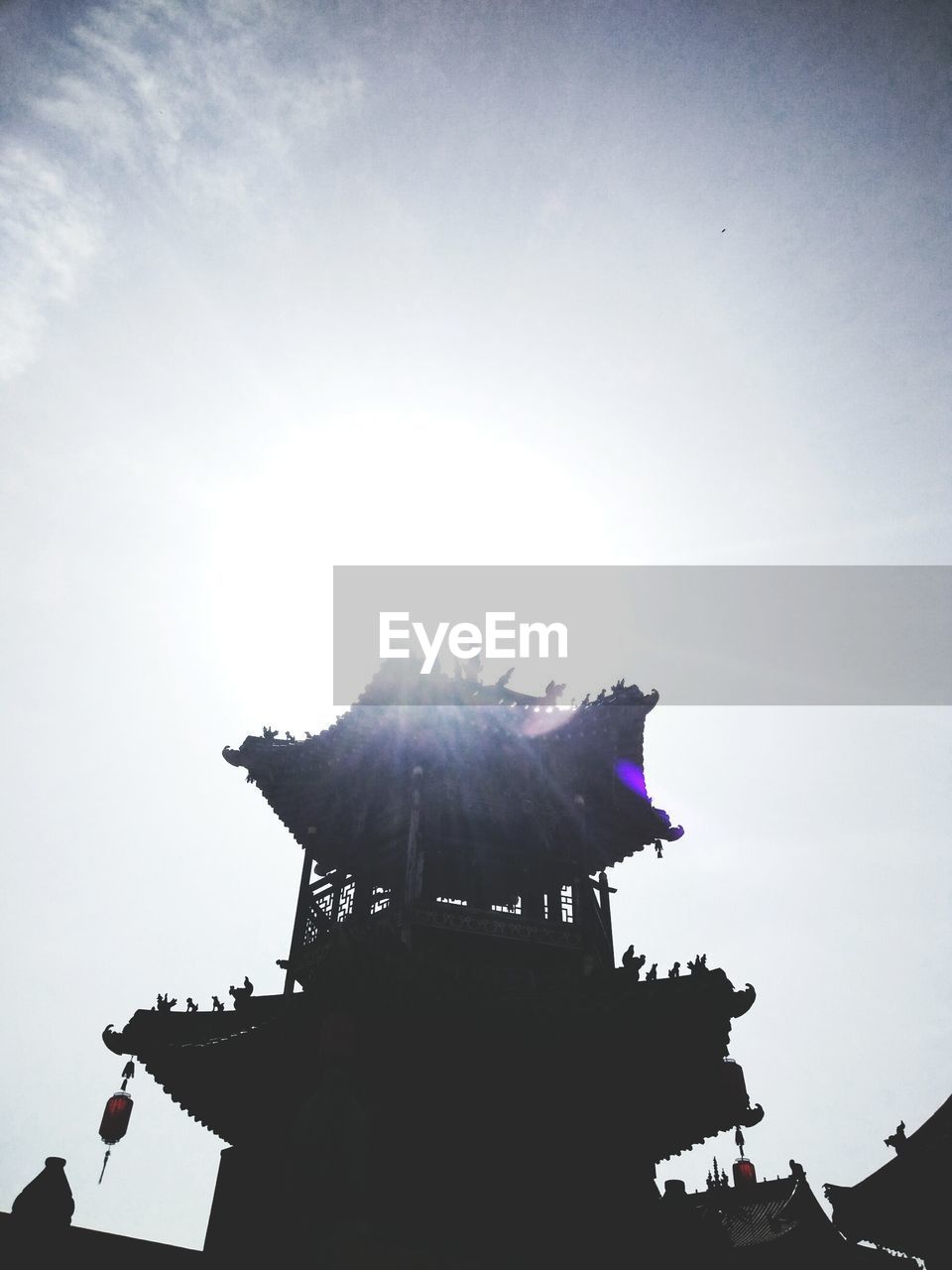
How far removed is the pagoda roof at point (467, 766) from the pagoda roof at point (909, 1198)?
38.3 feet

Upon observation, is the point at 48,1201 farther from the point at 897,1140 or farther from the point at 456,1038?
the point at 897,1140

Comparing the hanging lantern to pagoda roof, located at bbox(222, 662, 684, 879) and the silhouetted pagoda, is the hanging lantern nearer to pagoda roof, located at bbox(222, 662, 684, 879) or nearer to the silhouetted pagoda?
the silhouetted pagoda

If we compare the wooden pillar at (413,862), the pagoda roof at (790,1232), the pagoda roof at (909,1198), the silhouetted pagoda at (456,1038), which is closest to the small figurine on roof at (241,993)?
the silhouetted pagoda at (456,1038)

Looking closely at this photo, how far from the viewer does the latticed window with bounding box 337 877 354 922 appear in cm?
1231

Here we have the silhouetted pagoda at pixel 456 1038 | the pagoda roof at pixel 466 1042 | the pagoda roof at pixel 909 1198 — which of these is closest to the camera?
the silhouetted pagoda at pixel 456 1038

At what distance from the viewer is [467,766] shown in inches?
512

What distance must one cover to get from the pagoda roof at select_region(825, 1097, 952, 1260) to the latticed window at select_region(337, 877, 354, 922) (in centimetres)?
1522

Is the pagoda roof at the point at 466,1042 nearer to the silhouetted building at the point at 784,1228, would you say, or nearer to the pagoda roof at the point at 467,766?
the pagoda roof at the point at 467,766

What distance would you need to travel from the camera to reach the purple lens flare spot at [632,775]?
13.1 meters

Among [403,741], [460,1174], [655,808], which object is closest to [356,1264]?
[460,1174]

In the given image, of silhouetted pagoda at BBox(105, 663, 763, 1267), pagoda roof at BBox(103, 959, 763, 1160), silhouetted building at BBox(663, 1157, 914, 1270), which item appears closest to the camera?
silhouetted pagoda at BBox(105, 663, 763, 1267)

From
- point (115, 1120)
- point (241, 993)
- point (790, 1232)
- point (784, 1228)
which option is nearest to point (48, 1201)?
point (241, 993)

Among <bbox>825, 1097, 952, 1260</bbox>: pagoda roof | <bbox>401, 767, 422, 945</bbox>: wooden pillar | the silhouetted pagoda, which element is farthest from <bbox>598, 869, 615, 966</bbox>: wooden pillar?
<bbox>825, 1097, 952, 1260</bbox>: pagoda roof

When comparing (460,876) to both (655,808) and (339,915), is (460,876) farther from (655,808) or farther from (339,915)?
(655,808)
